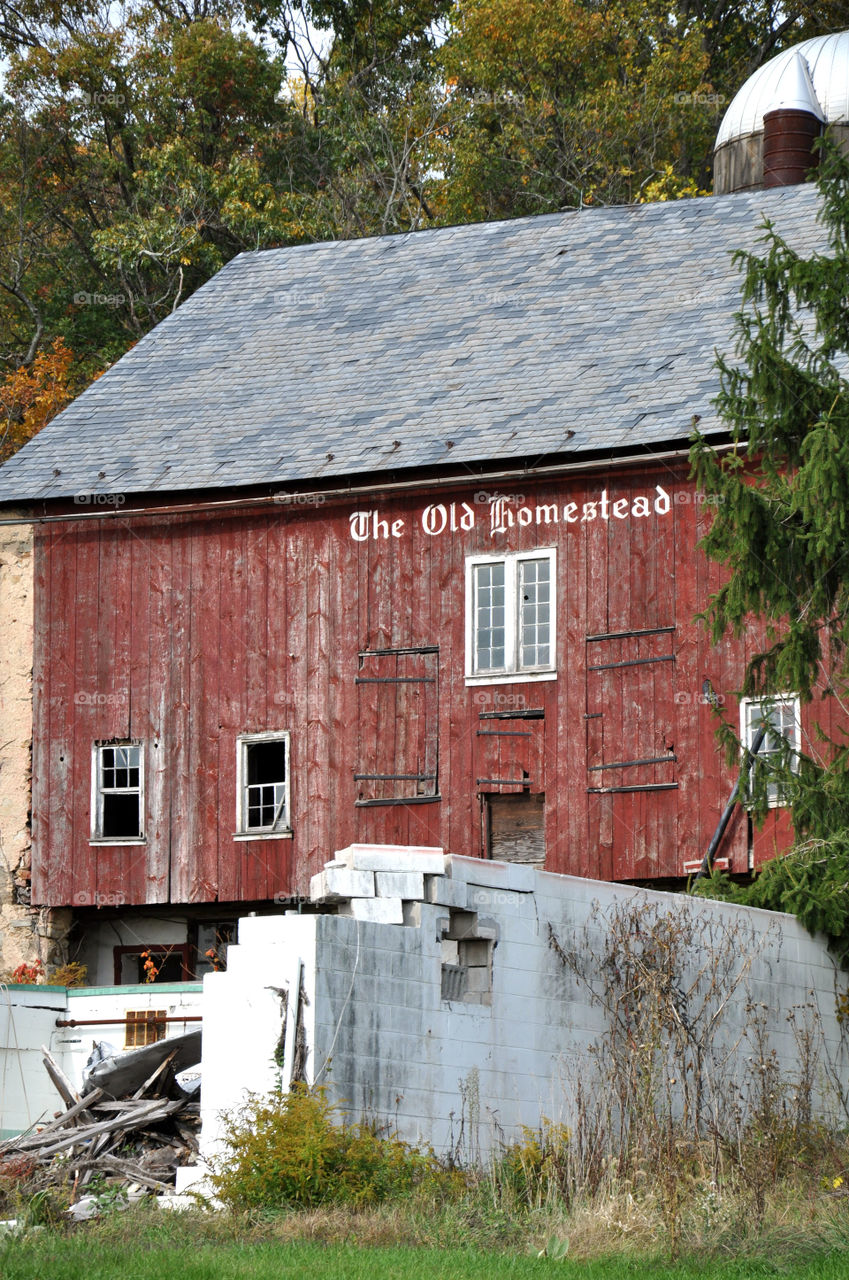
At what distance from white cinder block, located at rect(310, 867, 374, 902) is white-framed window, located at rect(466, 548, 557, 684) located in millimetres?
8444

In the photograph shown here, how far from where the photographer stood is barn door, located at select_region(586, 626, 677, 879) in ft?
65.9

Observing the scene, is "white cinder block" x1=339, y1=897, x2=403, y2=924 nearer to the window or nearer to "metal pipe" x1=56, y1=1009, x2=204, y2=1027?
Result: "metal pipe" x1=56, y1=1009, x2=204, y2=1027

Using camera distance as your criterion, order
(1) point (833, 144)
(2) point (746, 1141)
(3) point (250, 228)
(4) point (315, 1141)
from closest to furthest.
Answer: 1. (4) point (315, 1141)
2. (2) point (746, 1141)
3. (1) point (833, 144)
4. (3) point (250, 228)

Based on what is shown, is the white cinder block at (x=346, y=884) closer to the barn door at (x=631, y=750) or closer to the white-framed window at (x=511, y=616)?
the barn door at (x=631, y=750)

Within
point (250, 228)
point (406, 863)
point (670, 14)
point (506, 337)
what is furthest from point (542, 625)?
point (670, 14)

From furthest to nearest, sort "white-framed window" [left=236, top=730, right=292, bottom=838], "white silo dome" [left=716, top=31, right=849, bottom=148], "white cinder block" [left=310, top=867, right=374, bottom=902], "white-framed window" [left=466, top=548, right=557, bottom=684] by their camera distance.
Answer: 1. "white silo dome" [left=716, top=31, right=849, bottom=148]
2. "white-framed window" [left=236, top=730, right=292, bottom=838]
3. "white-framed window" [left=466, top=548, right=557, bottom=684]
4. "white cinder block" [left=310, top=867, right=374, bottom=902]

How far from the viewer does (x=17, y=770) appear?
2278cm

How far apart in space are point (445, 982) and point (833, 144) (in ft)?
23.9

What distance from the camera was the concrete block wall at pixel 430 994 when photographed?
473 inches

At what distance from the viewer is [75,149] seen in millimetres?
40094

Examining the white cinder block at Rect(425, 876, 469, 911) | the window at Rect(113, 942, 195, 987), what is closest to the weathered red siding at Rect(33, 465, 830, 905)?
the window at Rect(113, 942, 195, 987)

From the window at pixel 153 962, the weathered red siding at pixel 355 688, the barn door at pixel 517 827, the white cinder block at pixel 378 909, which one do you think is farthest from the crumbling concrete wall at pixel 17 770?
the white cinder block at pixel 378 909

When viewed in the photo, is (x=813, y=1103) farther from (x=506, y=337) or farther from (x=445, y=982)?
(x=506, y=337)

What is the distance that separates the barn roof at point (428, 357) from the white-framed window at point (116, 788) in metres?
3.28
